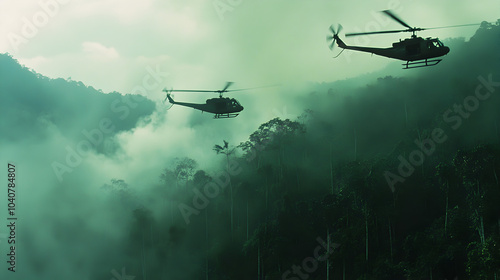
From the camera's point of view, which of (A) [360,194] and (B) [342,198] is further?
(B) [342,198]

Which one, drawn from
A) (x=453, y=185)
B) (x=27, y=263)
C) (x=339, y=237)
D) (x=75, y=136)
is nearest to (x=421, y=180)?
(x=453, y=185)

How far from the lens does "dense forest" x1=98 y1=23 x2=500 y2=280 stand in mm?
47531

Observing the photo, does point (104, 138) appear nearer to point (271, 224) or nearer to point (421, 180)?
point (271, 224)

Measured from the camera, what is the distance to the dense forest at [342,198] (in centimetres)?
4859

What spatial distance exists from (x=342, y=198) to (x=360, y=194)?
4.59 meters

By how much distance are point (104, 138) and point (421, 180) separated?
376ft

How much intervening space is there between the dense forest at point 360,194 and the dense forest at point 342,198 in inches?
7.5

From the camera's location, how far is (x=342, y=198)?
56688 millimetres

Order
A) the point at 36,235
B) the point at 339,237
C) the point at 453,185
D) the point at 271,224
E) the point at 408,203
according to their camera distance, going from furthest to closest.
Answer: the point at 36,235, the point at 271,224, the point at 408,203, the point at 339,237, the point at 453,185

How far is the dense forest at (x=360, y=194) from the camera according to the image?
4753cm

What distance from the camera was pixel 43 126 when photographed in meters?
146

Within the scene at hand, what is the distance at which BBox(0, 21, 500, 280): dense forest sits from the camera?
4859cm

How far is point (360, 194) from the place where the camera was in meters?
52.4

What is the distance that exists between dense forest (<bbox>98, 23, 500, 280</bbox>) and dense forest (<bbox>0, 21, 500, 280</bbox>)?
7.5 inches
